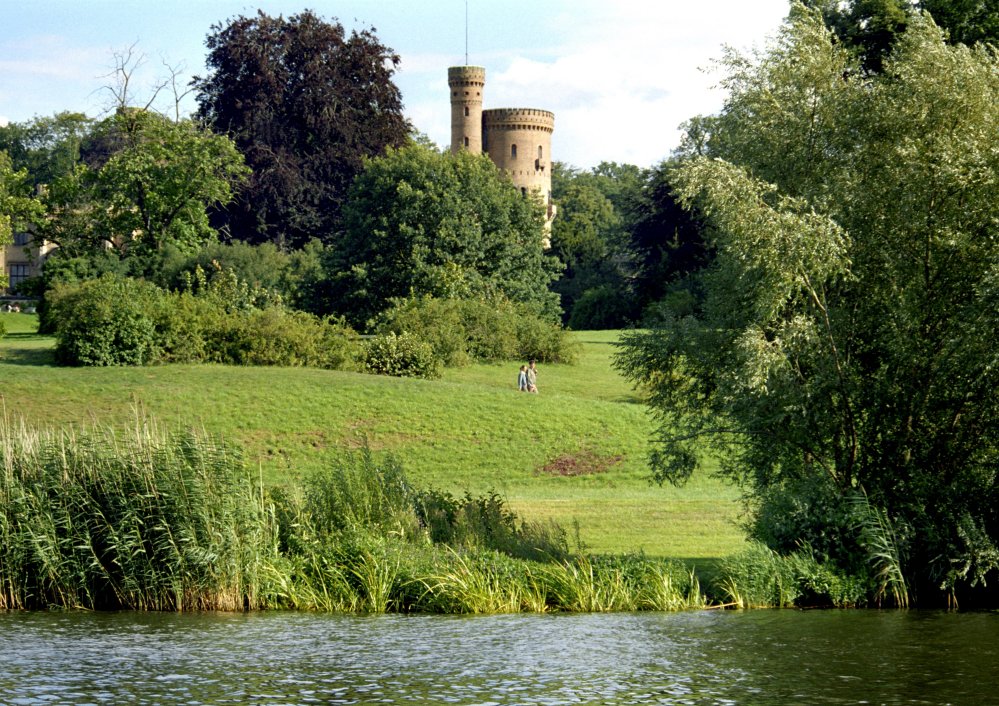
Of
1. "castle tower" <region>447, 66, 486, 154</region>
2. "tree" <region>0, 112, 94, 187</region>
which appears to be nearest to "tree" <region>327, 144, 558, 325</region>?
"castle tower" <region>447, 66, 486, 154</region>

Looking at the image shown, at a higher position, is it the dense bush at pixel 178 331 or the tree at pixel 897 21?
the tree at pixel 897 21

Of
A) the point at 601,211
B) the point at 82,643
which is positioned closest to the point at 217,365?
the point at 82,643

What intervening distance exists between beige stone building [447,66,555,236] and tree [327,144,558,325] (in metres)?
45.0

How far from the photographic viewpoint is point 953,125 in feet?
63.8

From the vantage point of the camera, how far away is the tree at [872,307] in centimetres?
1886

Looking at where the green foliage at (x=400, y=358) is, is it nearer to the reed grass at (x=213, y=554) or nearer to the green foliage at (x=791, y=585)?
the reed grass at (x=213, y=554)

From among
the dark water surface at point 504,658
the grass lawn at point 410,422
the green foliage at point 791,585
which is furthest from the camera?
the grass lawn at point 410,422

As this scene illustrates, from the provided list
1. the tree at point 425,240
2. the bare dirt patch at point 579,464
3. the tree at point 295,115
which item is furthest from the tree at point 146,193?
the bare dirt patch at point 579,464

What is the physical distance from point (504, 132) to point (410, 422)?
7594cm

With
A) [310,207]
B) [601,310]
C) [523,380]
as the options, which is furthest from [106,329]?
[601,310]

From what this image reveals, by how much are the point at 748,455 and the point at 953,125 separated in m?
6.14

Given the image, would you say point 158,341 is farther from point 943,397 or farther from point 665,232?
point 665,232

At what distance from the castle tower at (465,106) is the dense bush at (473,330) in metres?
55.3

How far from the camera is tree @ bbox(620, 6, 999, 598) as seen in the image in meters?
18.9
